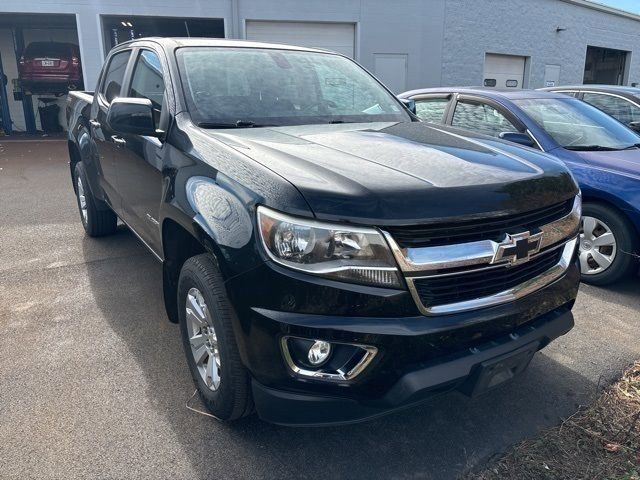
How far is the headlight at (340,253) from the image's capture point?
186cm

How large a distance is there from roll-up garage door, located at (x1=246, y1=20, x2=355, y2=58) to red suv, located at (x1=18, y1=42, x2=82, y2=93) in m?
4.82

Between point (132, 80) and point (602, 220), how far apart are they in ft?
12.5

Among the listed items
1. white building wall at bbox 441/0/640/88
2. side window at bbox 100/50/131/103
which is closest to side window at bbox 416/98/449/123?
side window at bbox 100/50/131/103

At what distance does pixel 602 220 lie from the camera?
4.18 meters

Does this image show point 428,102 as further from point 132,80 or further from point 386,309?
point 386,309

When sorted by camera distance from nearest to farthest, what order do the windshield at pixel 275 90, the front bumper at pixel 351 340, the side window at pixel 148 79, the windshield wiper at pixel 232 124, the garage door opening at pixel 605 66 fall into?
the front bumper at pixel 351 340 < the windshield wiper at pixel 232 124 < the windshield at pixel 275 90 < the side window at pixel 148 79 < the garage door opening at pixel 605 66

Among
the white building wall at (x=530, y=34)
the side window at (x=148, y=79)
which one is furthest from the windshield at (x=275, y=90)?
the white building wall at (x=530, y=34)

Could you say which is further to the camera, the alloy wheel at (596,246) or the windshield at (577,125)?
the windshield at (577,125)

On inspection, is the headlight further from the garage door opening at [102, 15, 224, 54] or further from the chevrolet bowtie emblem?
the garage door opening at [102, 15, 224, 54]

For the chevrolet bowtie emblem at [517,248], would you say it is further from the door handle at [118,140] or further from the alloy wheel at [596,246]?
the door handle at [118,140]

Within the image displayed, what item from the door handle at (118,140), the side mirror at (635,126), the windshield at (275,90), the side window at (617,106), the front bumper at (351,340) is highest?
the windshield at (275,90)

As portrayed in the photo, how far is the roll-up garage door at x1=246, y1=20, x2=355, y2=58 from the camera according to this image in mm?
13828

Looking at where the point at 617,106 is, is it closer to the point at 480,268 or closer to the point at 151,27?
the point at 480,268

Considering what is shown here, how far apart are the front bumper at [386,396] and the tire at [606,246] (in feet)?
8.48
